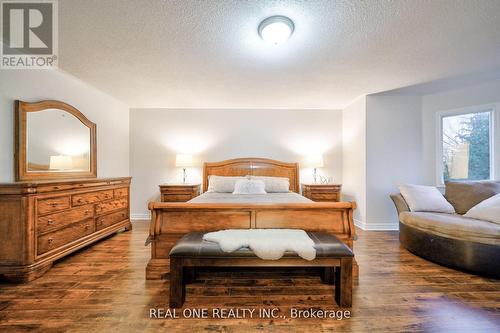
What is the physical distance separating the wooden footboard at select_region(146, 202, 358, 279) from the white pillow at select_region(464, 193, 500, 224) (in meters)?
1.67

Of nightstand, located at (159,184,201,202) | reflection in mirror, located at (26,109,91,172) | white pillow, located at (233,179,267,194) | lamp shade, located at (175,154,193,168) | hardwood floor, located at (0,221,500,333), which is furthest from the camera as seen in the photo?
lamp shade, located at (175,154,193,168)

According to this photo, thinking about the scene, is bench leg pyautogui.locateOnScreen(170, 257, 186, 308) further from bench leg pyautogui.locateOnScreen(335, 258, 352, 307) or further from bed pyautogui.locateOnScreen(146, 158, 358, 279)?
bench leg pyautogui.locateOnScreen(335, 258, 352, 307)

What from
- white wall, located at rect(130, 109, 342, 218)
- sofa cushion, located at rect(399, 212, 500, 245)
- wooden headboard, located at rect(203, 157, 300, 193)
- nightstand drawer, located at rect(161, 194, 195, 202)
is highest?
white wall, located at rect(130, 109, 342, 218)

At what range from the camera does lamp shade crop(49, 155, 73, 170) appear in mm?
2709

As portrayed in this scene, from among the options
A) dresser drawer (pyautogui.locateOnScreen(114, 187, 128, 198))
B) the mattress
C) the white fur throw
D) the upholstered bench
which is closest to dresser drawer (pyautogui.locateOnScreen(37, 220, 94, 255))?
dresser drawer (pyautogui.locateOnScreen(114, 187, 128, 198))

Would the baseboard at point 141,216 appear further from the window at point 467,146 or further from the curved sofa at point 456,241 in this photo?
the window at point 467,146

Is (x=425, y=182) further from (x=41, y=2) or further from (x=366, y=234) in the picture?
(x=41, y=2)

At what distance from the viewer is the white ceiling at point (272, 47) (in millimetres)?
1673

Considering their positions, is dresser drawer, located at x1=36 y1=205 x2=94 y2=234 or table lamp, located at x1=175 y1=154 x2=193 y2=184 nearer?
dresser drawer, located at x1=36 y1=205 x2=94 y2=234

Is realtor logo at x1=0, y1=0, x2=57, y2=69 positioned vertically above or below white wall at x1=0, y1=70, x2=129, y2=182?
above

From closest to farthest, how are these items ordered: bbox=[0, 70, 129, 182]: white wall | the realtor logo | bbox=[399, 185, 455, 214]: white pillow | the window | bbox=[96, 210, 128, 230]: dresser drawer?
the realtor logo → bbox=[0, 70, 129, 182]: white wall → bbox=[399, 185, 455, 214]: white pillow → bbox=[96, 210, 128, 230]: dresser drawer → the window

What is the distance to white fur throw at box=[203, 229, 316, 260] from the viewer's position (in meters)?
1.58

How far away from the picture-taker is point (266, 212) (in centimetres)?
210

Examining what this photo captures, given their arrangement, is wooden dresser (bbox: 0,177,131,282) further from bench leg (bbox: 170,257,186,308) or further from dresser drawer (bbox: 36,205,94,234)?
bench leg (bbox: 170,257,186,308)
